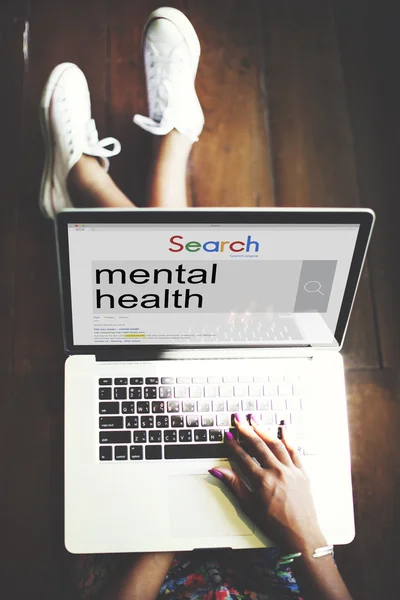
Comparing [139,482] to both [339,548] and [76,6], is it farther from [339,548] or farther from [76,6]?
[76,6]

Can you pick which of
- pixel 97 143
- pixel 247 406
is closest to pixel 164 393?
pixel 247 406

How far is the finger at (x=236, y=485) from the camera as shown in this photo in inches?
34.9

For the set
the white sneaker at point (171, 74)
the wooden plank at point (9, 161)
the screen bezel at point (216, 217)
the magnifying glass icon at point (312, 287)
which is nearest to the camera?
the screen bezel at point (216, 217)

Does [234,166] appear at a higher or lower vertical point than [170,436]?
higher

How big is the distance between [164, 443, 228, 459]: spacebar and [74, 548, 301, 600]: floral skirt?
0.55 ft

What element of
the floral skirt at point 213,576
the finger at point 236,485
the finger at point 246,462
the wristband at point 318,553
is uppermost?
the finger at point 246,462

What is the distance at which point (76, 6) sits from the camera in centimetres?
136

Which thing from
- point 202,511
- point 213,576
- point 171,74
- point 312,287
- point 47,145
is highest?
point 171,74

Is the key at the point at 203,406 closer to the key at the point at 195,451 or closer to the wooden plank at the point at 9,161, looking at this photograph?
the key at the point at 195,451

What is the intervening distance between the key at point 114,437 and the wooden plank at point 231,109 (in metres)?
0.53

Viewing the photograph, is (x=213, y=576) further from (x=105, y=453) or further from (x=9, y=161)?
(x=9, y=161)

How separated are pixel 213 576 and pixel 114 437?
265 mm

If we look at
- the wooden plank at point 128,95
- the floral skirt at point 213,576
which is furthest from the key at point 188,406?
the wooden plank at point 128,95

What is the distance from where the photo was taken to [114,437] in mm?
899
